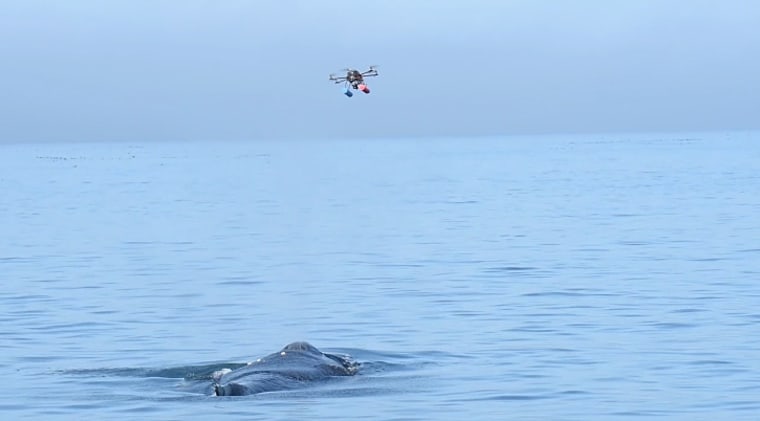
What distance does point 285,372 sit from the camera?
21484 millimetres

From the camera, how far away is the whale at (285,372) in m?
20.6

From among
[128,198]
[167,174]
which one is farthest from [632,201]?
[167,174]

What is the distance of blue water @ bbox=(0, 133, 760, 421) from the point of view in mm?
20516

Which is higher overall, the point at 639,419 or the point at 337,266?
the point at 337,266

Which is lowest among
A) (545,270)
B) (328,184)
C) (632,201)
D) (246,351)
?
(246,351)

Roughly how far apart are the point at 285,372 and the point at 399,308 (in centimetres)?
915

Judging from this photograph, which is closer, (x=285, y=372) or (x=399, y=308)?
(x=285, y=372)

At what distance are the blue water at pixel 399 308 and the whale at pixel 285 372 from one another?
11.1 inches

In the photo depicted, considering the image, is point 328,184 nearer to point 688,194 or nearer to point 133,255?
point 688,194

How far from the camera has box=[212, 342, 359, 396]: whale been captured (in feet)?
67.5

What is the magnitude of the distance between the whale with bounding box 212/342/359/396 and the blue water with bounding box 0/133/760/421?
281mm

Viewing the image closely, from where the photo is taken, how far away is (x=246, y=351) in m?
25.7

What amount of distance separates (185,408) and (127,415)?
0.79 metres

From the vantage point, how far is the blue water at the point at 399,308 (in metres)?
20.5
